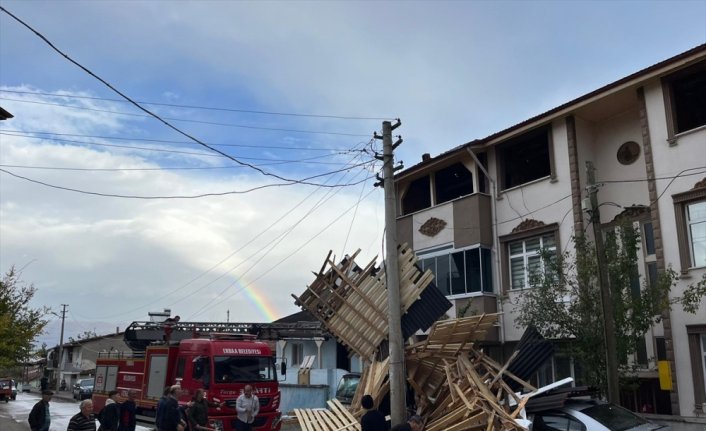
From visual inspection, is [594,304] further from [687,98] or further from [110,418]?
[110,418]

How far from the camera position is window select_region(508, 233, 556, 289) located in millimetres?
18703

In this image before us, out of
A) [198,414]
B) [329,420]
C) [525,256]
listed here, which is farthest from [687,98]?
[198,414]

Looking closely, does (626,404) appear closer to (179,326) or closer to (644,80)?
(644,80)

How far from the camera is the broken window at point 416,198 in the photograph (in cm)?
2481

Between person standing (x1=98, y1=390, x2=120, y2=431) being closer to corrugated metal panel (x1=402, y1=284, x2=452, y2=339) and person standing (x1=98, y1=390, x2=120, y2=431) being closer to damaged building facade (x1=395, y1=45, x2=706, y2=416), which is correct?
corrugated metal panel (x1=402, y1=284, x2=452, y2=339)

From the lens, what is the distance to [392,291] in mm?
11336

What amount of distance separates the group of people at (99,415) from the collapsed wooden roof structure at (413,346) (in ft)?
11.8

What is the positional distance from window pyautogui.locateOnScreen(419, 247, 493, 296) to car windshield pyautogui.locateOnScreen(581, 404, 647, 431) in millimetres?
10903

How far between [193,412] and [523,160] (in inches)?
576

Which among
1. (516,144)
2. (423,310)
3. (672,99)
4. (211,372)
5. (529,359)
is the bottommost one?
(211,372)

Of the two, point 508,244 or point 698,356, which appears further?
point 508,244

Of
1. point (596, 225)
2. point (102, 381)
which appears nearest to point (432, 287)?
point (596, 225)

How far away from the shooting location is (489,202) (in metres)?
20.7

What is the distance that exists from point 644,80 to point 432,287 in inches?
361
